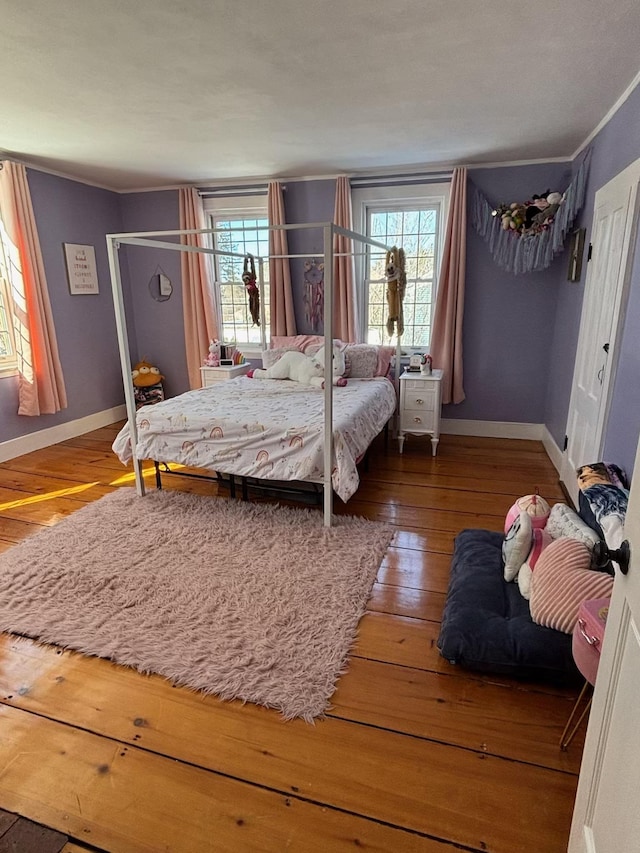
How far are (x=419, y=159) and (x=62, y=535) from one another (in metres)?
3.95

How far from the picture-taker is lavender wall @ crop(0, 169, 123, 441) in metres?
4.26

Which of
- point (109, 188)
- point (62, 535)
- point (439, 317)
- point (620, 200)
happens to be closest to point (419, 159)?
point (439, 317)

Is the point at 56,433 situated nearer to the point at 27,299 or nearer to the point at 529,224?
the point at 27,299

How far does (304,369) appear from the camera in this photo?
4.08m

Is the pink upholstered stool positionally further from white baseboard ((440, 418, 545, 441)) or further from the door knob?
white baseboard ((440, 418, 545, 441))

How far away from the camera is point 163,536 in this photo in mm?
2818

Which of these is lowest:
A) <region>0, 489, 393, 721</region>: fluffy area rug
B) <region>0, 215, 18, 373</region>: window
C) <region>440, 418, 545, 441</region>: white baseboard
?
<region>0, 489, 393, 721</region>: fluffy area rug

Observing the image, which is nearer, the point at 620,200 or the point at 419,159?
the point at 620,200

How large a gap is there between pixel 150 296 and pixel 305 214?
1991 millimetres

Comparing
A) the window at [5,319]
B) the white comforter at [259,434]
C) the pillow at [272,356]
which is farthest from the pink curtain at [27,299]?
the pillow at [272,356]

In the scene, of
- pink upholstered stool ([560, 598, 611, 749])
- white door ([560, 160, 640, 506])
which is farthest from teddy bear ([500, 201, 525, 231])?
pink upholstered stool ([560, 598, 611, 749])

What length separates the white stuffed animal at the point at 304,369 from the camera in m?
4.03

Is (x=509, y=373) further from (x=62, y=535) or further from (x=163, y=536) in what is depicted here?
(x=62, y=535)

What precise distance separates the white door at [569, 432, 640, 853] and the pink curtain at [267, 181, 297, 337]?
421cm
